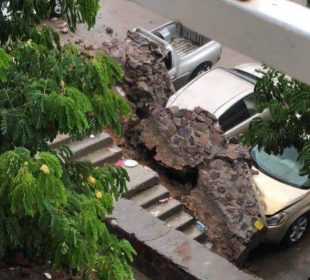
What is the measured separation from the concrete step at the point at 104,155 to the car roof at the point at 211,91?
2.20m

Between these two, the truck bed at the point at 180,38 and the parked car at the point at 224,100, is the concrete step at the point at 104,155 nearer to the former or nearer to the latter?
the parked car at the point at 224,100

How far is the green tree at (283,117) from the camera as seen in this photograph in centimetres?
711

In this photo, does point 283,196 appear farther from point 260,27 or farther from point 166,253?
point 260,27

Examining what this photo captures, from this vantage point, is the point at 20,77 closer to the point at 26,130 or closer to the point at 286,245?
the point at 26,130

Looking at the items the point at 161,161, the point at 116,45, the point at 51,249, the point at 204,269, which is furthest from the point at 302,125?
the point at 116,45

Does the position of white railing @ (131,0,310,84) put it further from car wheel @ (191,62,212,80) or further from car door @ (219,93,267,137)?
car wheel @ (191,62,212,80)

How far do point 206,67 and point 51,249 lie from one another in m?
10.1

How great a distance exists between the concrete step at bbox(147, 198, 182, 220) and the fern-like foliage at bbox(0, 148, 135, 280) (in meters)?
3.94

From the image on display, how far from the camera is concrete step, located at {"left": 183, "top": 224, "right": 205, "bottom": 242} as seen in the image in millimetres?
9281

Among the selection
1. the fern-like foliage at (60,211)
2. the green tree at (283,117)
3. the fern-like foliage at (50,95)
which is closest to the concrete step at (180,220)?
the green tree at (283,117)

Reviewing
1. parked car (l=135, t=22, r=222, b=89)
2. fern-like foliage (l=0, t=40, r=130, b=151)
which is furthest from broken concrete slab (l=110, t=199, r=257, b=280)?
parked car (l=135, t=22, r=222, b=89)

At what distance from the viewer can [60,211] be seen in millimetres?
4258

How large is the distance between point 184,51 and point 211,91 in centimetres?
230

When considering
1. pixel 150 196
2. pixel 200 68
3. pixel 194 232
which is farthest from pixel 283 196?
pixel 200 68
